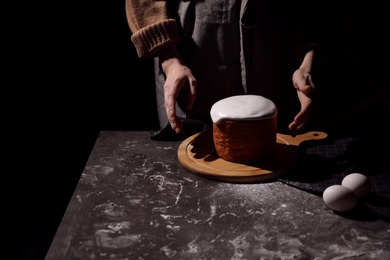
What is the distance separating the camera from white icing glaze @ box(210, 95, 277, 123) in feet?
4.26

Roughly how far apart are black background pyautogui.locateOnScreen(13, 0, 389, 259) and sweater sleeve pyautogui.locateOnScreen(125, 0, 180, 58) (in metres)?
0.85

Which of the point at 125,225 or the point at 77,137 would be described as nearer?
the point at 125,225

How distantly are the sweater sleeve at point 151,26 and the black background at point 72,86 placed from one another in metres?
0.85

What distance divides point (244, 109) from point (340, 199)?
1.31 feet

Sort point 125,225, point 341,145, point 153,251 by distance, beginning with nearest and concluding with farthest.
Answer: point 153,251 < point 125,225 < point 341,145

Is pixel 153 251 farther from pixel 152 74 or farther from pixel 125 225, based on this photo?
pixel 152 74

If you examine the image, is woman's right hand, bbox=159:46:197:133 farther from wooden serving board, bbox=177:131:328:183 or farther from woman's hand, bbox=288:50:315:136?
woman's hand, bbox=288:50:315:136

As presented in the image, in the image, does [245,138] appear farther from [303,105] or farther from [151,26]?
[151,26]

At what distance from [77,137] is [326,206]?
5.94ft

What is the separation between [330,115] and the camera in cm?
288

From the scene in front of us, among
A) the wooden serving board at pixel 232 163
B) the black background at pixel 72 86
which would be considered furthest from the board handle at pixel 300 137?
the black background at pixel 72 86

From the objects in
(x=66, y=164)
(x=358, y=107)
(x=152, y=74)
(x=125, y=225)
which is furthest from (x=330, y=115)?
(x=125, y=225)

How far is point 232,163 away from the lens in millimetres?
1347

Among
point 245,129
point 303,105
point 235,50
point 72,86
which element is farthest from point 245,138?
point 72,86
